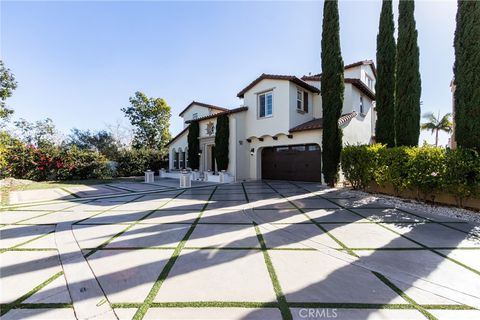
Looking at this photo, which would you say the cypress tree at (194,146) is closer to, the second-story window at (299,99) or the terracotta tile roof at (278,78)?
the terracotta tile roof at (278,78)

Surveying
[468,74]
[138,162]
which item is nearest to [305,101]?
[468,74]

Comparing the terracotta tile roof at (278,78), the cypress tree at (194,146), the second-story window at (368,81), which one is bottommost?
the cypress tree at (194,146)

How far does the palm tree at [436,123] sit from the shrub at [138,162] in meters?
38.0

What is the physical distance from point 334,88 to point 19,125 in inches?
1533

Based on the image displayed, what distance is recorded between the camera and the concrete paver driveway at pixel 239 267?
2.59m

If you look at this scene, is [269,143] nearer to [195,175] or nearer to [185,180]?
[195,175]

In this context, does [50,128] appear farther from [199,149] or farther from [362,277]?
[362,277]

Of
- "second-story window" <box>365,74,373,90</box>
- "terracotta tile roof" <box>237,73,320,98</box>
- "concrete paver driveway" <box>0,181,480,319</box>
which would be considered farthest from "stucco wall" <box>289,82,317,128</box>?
"concrete paver driveway" <box>0,181,480,319</box>

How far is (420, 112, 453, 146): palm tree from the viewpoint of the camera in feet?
107

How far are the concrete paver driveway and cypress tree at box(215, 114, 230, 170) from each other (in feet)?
32.0

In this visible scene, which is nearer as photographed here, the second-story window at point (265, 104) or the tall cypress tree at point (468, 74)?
the tall cypress tree at point (468, 74)

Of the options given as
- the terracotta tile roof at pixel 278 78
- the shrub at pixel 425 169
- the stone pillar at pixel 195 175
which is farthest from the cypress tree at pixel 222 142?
the shrub at pixel 425 169

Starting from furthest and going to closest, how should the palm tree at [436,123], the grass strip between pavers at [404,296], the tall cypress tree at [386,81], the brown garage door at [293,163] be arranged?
the palm tree at [436,123]
the brown garage door at [293,163]
the tall cypress tree at [386,81]
the grass strip between pavers at [404,296]

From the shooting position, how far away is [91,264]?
3.67m
